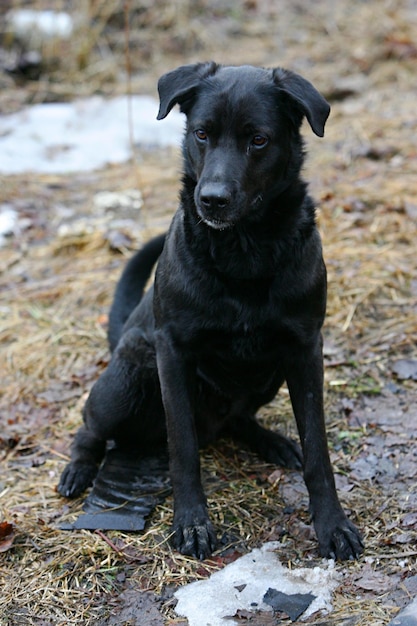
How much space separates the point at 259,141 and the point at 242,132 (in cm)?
7

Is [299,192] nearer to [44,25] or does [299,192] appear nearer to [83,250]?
[83,250]

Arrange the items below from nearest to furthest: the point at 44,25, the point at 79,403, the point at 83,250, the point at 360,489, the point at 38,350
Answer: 1. the point at 360,489
2. the point at 79,403
3. the point at 38,350
4. the point at 83,250
5. the point at 44,25

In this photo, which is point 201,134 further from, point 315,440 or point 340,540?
point 340,540

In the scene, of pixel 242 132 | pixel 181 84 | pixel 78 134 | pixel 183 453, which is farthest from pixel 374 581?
pixel 78 134

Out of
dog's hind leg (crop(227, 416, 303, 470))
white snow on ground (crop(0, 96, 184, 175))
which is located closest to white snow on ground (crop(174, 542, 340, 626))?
dog's hind leg (crop(227, 416, 303, 470))

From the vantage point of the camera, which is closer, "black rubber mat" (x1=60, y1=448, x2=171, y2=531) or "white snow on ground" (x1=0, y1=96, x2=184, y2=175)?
"black rubber mat" (x1=60, y1=448, x2=171, y2=531)

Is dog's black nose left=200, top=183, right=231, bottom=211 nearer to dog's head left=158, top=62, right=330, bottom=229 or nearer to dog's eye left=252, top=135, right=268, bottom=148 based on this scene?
dog's head left=158, top=62, right=330, bottom=229

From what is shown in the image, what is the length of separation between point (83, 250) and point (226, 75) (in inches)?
127

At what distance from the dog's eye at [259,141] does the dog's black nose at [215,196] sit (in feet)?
0.80

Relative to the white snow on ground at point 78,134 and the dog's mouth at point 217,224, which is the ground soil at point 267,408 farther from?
the dog's mouth at point 217,224

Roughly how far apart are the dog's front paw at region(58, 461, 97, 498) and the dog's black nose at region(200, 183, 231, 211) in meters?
1.48

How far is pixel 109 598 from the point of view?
310cm

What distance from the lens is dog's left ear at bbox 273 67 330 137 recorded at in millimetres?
3096

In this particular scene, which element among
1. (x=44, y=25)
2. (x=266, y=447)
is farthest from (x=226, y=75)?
(x=44, y=25)
